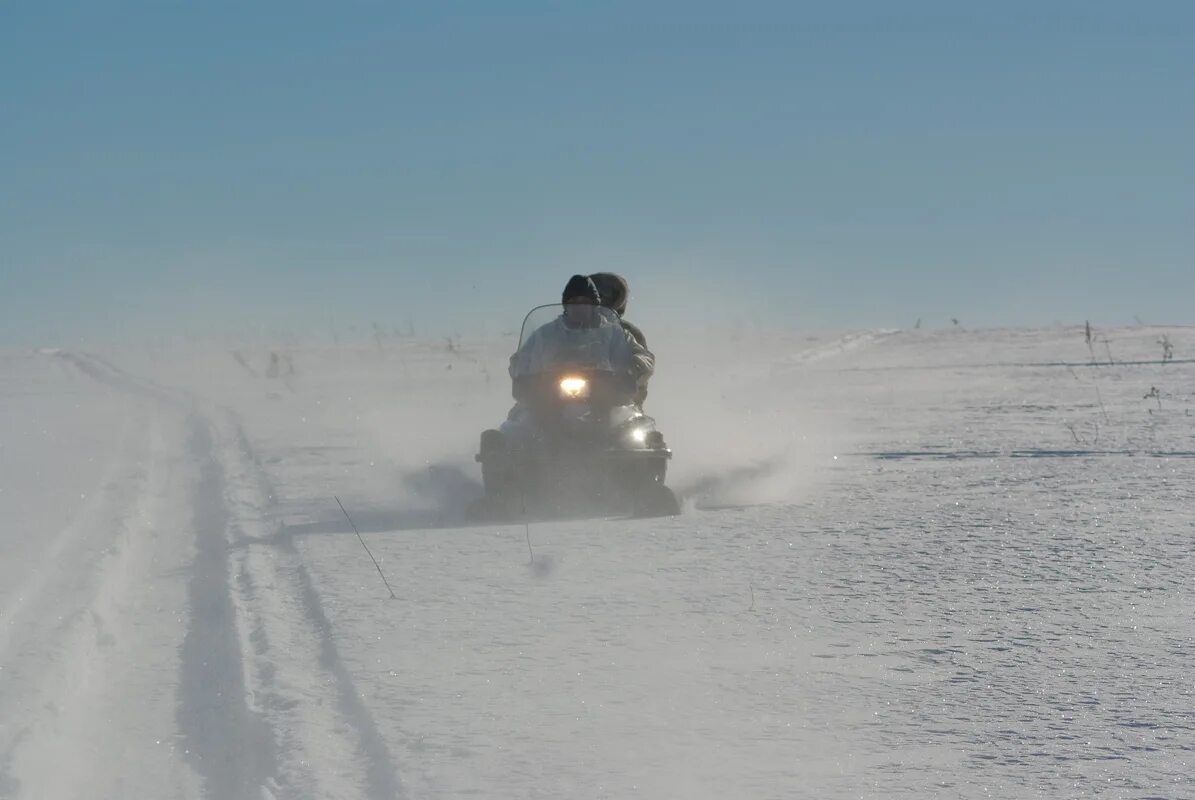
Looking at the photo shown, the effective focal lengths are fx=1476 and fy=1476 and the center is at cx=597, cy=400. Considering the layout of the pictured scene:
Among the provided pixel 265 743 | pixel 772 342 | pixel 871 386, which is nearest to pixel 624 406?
pixel 265 743

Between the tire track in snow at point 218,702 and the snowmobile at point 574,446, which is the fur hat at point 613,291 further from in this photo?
the tire track in snow at point 218,702

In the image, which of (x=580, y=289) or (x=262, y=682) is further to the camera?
(x=580, y=289)

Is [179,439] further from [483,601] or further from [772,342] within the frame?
[772,342]

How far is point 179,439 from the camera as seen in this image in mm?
17797

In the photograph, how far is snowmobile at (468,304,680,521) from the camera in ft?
35.3

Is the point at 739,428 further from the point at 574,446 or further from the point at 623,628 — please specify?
the point at 623,628

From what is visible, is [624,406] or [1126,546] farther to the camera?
[624,406]

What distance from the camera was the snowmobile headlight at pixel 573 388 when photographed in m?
11.3

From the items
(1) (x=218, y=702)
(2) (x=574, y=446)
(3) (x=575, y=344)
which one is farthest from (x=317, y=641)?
(3) (x=575, y=344)

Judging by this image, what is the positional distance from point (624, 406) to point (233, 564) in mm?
3837

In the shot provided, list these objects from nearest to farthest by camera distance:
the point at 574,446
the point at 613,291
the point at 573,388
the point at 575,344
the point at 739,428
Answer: the point at 574,446 → the point at 573,388 → the point at 575,344 → the point at 613,291 → the point at 739,428

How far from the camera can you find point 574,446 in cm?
1089

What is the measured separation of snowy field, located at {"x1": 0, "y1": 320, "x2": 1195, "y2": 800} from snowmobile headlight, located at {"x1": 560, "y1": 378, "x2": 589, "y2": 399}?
1287 mm

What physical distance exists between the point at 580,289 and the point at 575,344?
0.51m
